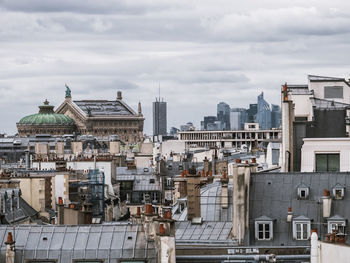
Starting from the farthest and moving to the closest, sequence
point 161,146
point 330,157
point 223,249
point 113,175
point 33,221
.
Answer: point 161,146, point 113,175, point 33,221, point 330,157, point 223,249

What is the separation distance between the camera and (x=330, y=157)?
4653 cm

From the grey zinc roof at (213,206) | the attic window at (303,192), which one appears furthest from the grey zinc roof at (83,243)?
the grey zinc roof at (213,206)

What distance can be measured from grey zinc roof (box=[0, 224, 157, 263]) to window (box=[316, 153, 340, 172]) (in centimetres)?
1131

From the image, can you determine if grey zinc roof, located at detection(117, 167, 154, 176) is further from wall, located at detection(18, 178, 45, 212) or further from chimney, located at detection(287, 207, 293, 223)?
chimney, located at detection(287, 207, 293, 223)

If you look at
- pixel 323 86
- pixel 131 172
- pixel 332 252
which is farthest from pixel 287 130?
pixel 131 172

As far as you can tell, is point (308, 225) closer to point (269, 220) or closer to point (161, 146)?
point (269, 220)

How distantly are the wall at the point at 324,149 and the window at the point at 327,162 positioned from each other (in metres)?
0.14

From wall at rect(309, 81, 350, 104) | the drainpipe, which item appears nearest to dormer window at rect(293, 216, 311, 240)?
the drainpipe

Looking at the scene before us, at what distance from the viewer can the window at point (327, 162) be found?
46.3 m

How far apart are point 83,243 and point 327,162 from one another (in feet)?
40.7

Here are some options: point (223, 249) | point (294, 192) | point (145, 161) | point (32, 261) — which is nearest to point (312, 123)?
point (294, 192)

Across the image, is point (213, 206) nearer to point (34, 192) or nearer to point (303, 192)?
point (303, 192)

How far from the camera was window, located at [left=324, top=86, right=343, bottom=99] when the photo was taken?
51.6 metres

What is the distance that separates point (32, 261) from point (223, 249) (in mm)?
4896
